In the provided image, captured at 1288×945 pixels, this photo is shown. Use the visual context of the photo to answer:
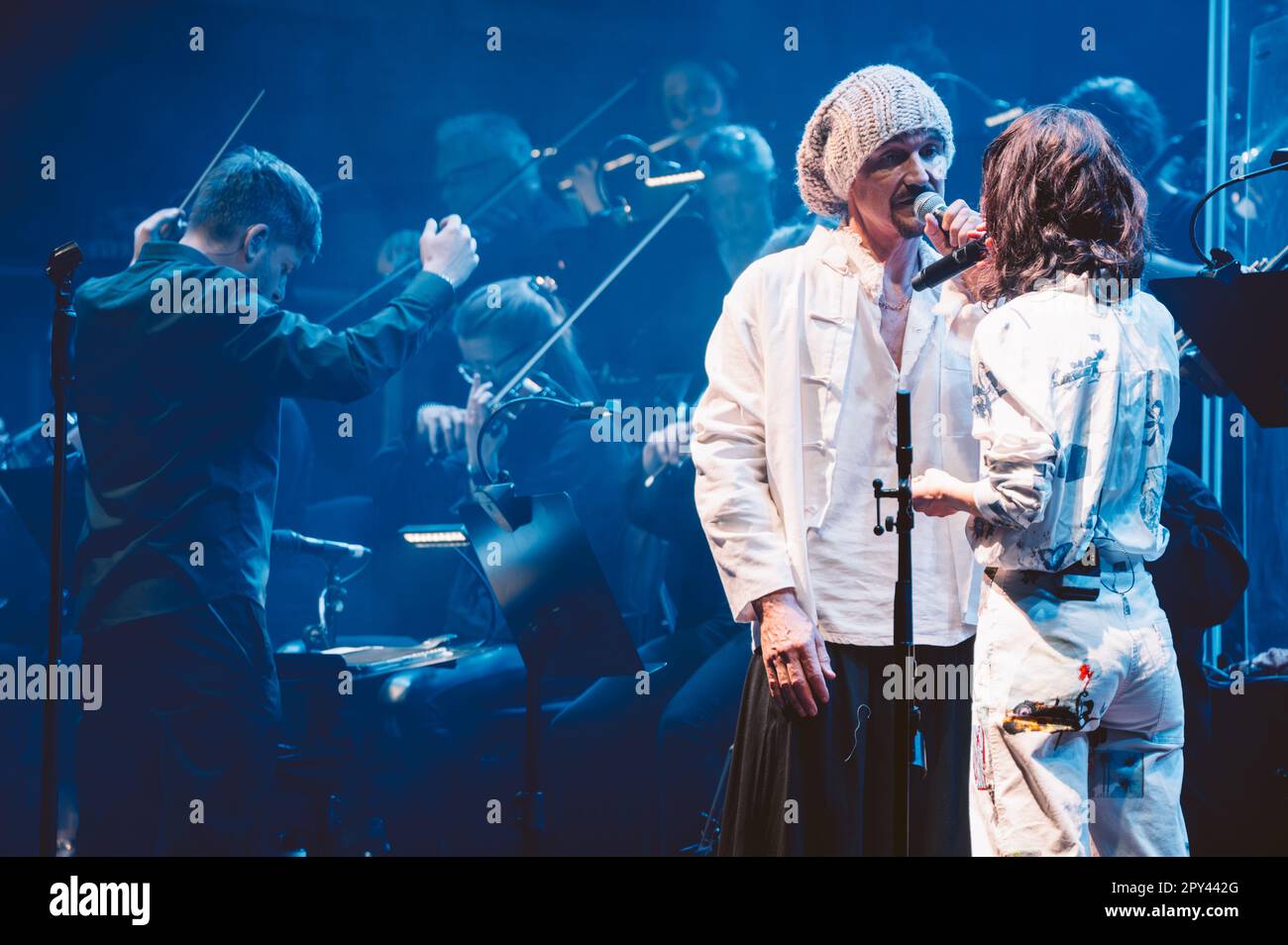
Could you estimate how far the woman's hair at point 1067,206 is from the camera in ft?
7.00

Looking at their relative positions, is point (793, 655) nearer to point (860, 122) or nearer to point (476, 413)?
point (860, 122)

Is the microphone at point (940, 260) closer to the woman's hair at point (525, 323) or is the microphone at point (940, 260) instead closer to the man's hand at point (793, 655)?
the man's hand at point (793, 655)

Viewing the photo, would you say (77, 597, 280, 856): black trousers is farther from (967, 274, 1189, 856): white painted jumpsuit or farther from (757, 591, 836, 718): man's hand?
(967, 274, 1189, 856): white painted jumpsuit

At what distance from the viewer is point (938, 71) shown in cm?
406

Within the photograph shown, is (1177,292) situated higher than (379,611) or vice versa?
(1177,292)

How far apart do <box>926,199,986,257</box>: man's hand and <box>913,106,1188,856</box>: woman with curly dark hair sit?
124mm

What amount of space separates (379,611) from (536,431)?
2.49ft

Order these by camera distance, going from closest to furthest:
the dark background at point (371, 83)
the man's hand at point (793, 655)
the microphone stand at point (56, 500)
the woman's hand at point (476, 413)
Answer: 1. the man's hand at point (793, 655)
2. the microphone stand at point (56, 500)
3. the dark background at point (371, 83)
4. the woman's hand at point (476, 413)

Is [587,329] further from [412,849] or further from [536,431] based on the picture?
[412,849]

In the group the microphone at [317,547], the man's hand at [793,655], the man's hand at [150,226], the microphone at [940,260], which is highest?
the man's hand at [150,226]

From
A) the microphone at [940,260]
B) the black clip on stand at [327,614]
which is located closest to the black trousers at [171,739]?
the black clip on stand at [327,614]

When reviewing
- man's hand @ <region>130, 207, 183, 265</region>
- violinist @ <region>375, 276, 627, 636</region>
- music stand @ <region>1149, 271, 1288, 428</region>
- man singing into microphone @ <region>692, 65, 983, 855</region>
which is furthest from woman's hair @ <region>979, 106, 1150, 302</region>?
man's hand @ <region>130, 207, 183, 265</region>

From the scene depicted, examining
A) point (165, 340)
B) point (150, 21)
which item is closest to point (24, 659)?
point (165, 340)

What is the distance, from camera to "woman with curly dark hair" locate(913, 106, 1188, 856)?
6.48ft
